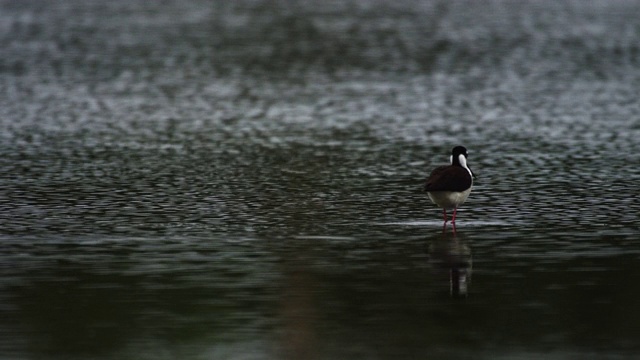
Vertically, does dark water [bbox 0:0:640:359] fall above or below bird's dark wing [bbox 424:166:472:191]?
below

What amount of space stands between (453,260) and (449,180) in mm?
2054

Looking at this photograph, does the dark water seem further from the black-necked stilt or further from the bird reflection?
the black-necked stilt

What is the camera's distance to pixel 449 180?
16.2m

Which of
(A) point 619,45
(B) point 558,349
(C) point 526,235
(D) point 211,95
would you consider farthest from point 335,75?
(B) point 558,349

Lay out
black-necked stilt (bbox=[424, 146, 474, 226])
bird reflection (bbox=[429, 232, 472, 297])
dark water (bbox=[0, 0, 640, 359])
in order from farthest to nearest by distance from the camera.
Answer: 1. black-necked stilt (bbox=[424, 146, 474, 226])
2. bird reflection (bbox=[429, 232, 472, 297])
3. dark water (bbox=[0, 0, 640, 359])

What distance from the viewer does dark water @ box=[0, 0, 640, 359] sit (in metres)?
11.4

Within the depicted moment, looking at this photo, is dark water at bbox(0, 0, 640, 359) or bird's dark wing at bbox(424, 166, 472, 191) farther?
bird's dark wing at bbox(424, 166, 472, 191)

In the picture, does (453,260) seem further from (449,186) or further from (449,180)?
(449,180)

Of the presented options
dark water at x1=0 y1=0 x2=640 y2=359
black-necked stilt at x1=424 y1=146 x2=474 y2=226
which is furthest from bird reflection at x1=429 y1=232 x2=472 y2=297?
black-necked stilt at x1=424 y1=146 x2=474 y2=226

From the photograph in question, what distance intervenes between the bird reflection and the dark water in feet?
0.14

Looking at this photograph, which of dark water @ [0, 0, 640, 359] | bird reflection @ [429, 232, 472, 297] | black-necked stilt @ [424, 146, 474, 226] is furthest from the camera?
black-necked stilt @ [424, 146, 474, 226]

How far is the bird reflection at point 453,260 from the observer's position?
13.1 metres

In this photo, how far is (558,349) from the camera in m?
10.6

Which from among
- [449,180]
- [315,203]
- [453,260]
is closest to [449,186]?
[449,180]
